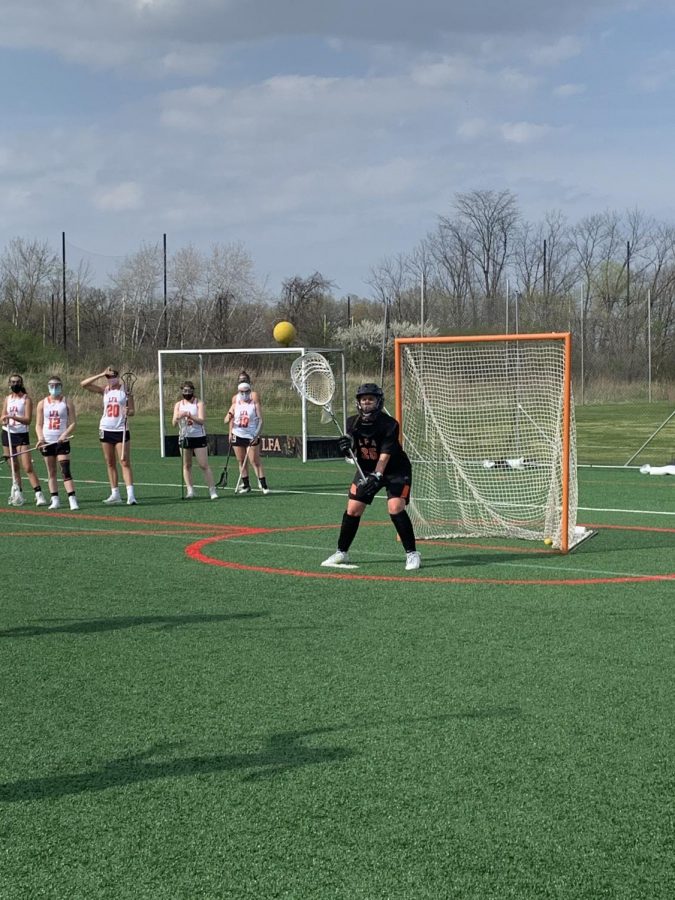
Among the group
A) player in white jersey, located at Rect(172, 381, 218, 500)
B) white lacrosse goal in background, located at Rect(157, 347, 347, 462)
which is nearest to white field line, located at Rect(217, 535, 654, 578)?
player in white jersey, located at Rect(172, 381, 218, 500)

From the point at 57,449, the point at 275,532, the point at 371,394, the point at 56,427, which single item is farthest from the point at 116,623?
the point at 56,427

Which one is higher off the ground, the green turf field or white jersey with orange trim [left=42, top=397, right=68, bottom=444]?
white jersey with orange trim [left=42, top=397, right=68, bottom=444]

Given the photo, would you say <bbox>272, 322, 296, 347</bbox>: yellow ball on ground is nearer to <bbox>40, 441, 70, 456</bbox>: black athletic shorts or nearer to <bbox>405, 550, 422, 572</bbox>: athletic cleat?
<bbox>40, 441, 70, 456</bbox>: black athletic shorts

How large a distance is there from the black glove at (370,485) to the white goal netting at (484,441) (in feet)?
7.31

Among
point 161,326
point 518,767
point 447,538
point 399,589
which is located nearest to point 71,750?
point 518,767

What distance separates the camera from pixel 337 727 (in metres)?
6.25

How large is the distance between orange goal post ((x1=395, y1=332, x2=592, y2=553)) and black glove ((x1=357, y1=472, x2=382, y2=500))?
7.11 ft

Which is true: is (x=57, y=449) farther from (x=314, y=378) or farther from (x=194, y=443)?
(x=314, y=378)

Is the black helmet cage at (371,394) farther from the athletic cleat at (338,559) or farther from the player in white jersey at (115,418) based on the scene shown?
the player in white jersey at (115,418)

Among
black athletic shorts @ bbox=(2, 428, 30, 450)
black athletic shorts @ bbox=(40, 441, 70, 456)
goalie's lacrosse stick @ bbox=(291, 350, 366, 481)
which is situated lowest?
black athletic shorts @ bbox=(40, 441, 70, 456)

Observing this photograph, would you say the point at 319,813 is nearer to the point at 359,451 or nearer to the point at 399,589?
the point at 399,589

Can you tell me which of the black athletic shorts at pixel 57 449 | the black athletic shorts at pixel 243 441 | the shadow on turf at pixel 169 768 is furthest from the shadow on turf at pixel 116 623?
the black athletic shorts at pixel 243 441

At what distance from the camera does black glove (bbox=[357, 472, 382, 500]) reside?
36.7 ft

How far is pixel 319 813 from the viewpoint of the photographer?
5016 mm
